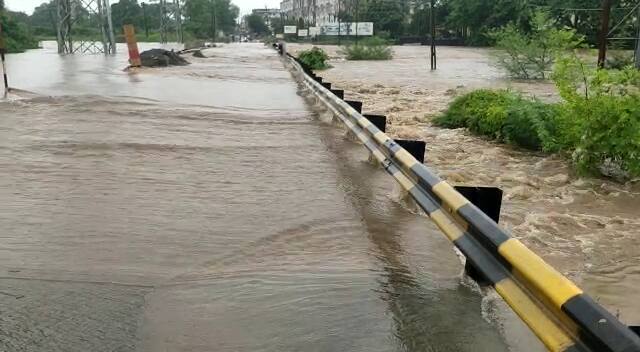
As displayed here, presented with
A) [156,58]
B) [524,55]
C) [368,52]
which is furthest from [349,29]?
[524,55]

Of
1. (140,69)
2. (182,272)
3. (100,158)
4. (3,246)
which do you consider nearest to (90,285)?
(182,272)

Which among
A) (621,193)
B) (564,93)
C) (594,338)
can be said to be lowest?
(621,193)

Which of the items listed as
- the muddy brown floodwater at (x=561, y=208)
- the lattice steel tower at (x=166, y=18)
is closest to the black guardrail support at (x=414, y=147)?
the muddy brown floodwater at (x=561, y=208)

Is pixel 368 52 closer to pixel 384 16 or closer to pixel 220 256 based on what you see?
pixel 220 256

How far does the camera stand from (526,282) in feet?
8.46

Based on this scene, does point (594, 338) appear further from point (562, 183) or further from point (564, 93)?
point (564, 93)

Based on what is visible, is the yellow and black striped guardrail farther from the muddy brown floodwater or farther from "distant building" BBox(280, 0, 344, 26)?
"distant building" BBox(280, 0, 344, 26)

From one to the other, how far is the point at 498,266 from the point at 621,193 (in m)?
3.75

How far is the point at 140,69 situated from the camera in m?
23.5

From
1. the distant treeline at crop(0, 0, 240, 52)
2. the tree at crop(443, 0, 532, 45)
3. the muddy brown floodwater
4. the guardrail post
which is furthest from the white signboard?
the guardrail post

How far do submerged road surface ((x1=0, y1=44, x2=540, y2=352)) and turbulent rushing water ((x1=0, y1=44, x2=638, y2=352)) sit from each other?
0.01 meters

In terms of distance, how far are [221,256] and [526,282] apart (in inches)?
78.7

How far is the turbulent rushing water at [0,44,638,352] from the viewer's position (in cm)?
299

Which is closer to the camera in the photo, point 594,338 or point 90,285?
point 594,338
